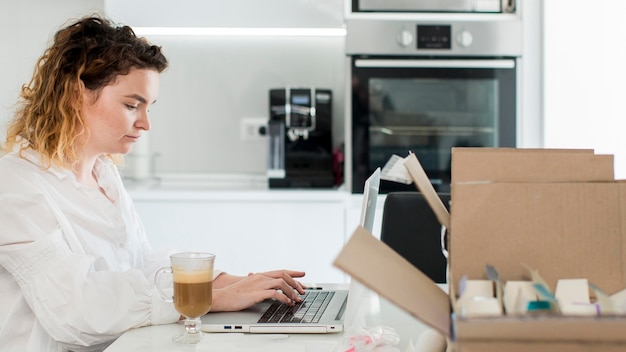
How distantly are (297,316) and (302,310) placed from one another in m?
0.06

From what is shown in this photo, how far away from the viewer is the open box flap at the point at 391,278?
688mm

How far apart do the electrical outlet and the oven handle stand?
0.67 m

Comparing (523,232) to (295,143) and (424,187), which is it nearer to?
(424,187)

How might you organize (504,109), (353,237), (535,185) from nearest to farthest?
(353,237) < (535,185) < (504,109)

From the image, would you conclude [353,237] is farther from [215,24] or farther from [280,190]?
[215,24]

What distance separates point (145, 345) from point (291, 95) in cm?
212

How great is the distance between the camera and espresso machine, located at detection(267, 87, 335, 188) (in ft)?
10.5

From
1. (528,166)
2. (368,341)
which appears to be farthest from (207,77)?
(528,166)

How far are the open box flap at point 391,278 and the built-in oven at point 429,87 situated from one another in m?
2.23

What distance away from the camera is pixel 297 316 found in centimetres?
132

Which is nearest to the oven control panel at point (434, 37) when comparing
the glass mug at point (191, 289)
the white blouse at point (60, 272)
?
the white blouse at point (60, 272)

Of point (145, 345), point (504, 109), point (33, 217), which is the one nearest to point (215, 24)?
point (504, 109)

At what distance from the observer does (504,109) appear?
3.02 metres

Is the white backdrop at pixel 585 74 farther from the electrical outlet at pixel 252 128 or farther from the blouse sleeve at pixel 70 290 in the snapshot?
the blouse sleeve at pixel 70 290
